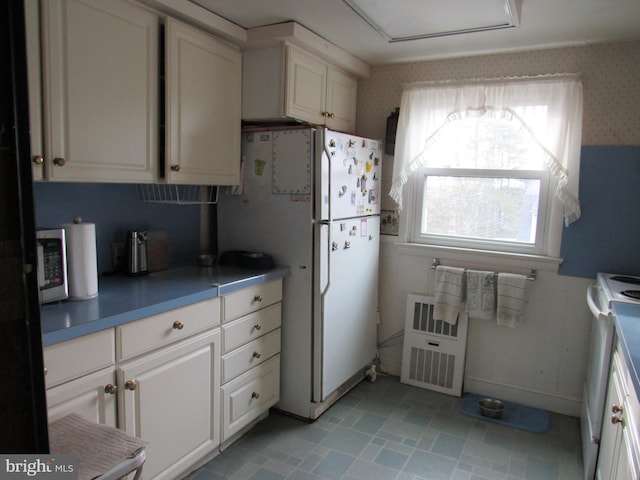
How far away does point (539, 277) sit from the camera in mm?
2818

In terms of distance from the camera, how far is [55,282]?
1673 millimetres

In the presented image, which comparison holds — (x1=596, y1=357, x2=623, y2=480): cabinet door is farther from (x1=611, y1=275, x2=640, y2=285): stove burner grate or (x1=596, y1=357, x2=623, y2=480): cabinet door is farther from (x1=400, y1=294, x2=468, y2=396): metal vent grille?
(x1=400, y1=294, x2=468, y2=396): metal vent grille

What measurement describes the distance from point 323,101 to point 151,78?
1107mm

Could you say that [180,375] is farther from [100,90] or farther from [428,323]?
[428,323]

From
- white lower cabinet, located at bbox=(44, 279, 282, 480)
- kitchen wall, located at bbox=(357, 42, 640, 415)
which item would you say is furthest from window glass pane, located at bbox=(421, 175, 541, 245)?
white lower cabinet, located at bbox=(44, 279, 282, 480)

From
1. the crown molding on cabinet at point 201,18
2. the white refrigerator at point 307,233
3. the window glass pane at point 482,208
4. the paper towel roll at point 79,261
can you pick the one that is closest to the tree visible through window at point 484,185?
the window glass pane at point 482,208

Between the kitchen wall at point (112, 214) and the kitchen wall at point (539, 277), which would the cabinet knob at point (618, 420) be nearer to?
the kitchen wall at point (539, 277)

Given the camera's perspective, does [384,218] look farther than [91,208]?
Yes

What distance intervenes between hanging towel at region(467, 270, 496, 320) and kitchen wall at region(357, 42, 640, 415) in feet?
0.43

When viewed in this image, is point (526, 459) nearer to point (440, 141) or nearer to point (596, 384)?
point (596, 384)

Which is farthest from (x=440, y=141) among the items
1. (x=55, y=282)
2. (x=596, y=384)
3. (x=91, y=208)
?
(x=55, y=282)

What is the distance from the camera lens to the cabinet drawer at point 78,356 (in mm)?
1422

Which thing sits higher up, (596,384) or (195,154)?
(195,154)

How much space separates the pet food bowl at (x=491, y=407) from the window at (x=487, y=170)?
958mm
